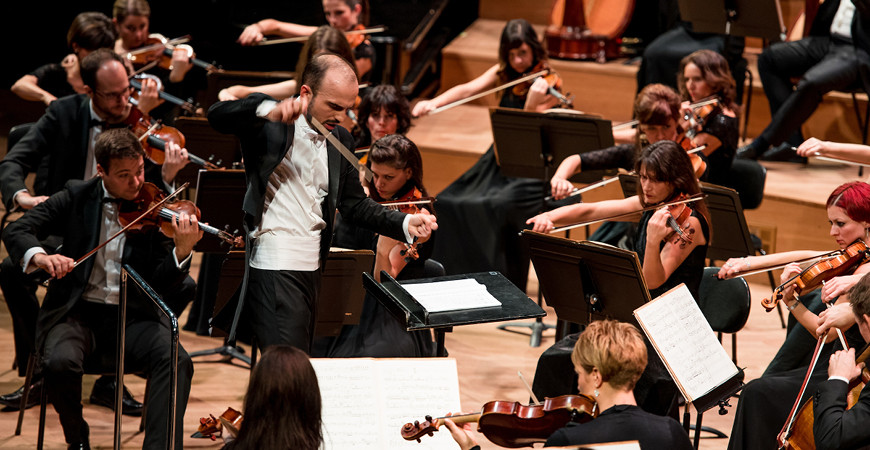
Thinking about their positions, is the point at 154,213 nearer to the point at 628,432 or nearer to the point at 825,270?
the point at 628,432

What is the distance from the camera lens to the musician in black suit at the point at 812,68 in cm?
A: 575

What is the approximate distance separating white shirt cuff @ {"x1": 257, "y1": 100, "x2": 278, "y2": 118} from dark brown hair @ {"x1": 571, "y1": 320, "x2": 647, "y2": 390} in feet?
3.40

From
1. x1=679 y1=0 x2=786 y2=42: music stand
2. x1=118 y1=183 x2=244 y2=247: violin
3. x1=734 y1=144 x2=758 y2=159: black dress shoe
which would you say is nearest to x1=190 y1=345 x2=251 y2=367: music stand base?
x1=118 y1=183 x2=244 y2=247: violin

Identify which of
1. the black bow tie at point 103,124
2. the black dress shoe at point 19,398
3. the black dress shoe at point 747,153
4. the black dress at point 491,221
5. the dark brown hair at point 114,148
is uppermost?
the dark brown hair at point 114,148

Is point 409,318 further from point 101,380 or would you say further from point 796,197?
point 796,197

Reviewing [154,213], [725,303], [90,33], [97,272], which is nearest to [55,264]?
[97,272]

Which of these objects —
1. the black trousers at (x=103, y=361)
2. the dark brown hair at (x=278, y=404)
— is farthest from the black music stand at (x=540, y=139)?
the dark brown hair at (x=278, y=404)

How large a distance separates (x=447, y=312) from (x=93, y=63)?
2048 millimetres

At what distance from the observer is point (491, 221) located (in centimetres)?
552

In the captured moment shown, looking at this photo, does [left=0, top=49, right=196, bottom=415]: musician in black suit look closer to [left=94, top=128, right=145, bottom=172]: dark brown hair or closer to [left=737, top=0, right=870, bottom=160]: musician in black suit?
[left=94, top=128, right=145, bottom=172]: dark brown hair

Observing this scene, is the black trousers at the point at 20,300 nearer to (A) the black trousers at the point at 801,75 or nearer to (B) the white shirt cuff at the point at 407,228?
(B) the white shirt cuff at the point at 407,228

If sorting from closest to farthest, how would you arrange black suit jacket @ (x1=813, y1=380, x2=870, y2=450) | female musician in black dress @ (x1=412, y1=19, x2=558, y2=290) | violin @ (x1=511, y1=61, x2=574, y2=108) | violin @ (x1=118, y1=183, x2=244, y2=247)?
1. black suit jacket @ (x1=813, y1=380, x2=870, y2=450)
2. violin @ (x1=118, y1=183, x2=244, y2=247)
3. violin @ (x1=511, y1=61, x2=574, y2=108)
4. female musician in black dress @ (x1=412, y1=19, x2=558, y2=290)

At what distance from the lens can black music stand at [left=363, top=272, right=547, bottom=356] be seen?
2.99m

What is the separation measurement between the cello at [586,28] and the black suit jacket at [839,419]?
441 cm
